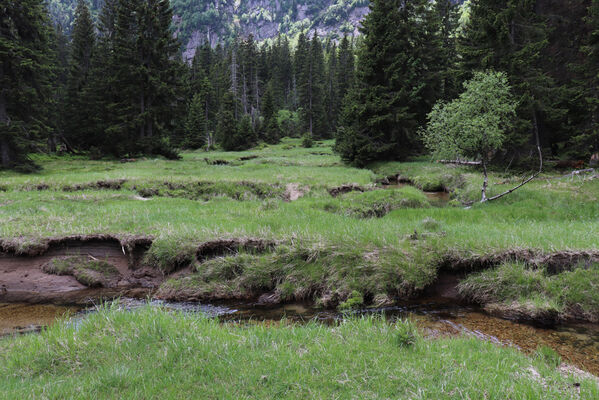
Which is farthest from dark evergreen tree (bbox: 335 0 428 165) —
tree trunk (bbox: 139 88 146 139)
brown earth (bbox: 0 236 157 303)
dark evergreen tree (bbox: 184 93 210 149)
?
dark evergreen tree (bbox: 184 93 210 149)

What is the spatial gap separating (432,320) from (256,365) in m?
4.38

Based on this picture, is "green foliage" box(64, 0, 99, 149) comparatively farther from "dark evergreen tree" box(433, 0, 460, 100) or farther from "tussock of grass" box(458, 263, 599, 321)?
"tussock of grass" box(458, 263, 599, 321)

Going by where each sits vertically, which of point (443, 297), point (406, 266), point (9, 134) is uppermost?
point (9, 134)

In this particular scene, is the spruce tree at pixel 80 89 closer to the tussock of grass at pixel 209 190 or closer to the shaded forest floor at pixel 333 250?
the tussock of grass at pixel 209 190

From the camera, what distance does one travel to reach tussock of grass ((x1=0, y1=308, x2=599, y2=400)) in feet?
11.0

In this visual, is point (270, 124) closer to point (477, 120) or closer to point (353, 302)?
point (477, 120)

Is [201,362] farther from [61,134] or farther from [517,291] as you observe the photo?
[61,134]

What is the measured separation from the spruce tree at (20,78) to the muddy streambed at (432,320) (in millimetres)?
21955

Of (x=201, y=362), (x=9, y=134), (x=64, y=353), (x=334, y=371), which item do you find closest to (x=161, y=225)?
(x=64, y=353)

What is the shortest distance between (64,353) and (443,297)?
7613 mm

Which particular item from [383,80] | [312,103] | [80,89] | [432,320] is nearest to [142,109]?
[80,89]

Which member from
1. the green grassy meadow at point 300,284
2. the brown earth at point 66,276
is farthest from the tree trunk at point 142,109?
the brown earth at point 66,276

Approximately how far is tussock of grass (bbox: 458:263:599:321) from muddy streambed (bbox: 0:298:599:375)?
378mm

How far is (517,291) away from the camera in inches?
278
